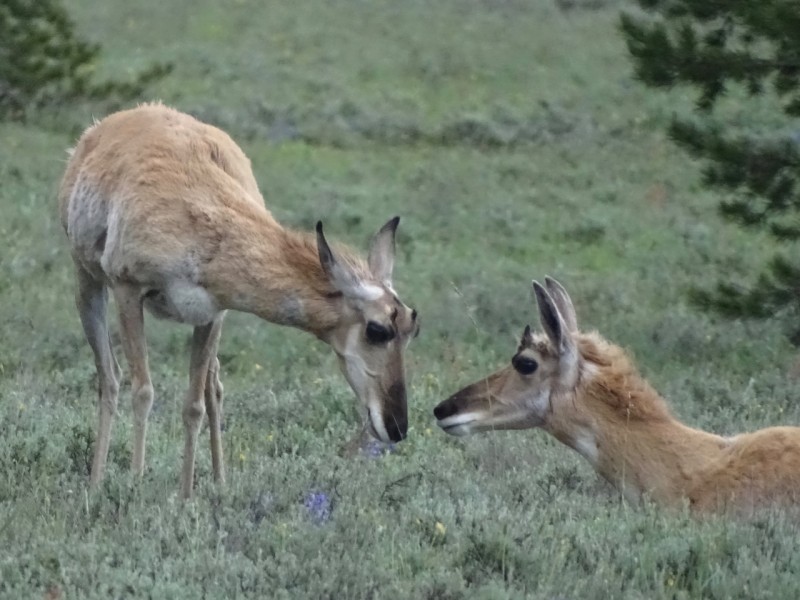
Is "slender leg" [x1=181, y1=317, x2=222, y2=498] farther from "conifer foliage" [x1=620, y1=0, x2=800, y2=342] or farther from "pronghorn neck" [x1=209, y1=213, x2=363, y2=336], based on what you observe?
"conifer foliage" [x1=620, y1=0, x2=800, y2=342]

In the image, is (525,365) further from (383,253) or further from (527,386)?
(383,253)

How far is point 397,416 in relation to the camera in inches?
262

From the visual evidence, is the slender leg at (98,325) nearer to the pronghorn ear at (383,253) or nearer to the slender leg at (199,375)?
the slender leg at (199,375)

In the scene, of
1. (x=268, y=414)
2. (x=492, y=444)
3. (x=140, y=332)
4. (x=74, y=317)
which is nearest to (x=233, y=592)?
(x=140, y=332)

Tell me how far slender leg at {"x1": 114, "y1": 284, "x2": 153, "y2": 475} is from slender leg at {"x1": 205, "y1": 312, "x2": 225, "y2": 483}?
0.43 meters

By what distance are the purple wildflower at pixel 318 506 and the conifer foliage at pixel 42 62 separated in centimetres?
1673

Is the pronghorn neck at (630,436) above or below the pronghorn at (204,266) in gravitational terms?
A: below

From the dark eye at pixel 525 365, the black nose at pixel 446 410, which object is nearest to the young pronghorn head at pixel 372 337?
the black nose at pixel 446 410

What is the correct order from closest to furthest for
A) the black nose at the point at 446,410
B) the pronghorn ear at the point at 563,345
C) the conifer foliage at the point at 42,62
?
the pronghorn ear at the point at 563,345 < the black nose at the point at 446,410 < the conifer foliage at the point at 42,62

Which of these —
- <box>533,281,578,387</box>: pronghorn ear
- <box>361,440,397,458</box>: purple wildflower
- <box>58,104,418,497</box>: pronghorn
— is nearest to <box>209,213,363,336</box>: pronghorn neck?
<box>58,104,418,497</box>: pronghorn

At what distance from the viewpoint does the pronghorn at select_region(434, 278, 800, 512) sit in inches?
259

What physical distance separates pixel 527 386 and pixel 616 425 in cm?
50

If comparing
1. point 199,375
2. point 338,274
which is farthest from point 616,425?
point 199,375

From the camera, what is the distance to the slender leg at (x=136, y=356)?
24.4 ft
